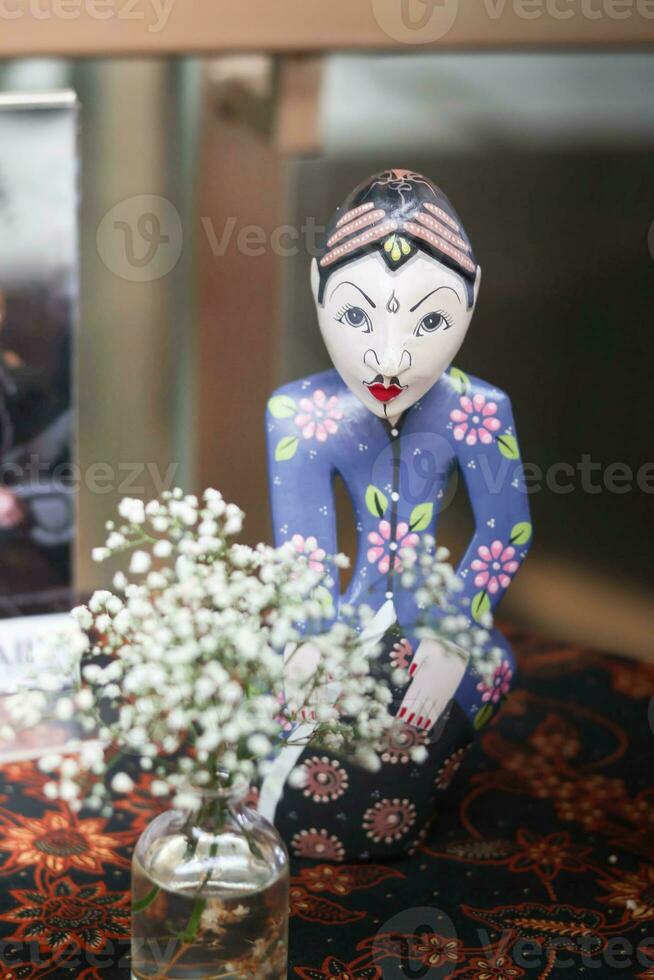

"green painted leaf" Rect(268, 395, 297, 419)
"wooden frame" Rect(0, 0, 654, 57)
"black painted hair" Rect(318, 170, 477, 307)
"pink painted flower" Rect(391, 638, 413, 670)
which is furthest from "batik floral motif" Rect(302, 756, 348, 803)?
"wooden frame" Rect(0, 0, 654, 57)

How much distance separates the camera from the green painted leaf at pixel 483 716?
128cm

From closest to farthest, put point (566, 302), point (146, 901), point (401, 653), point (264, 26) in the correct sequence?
point (146, 901)
point (401, 653)
point (264, 26)
point (566, 302)

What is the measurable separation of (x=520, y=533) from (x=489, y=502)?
5 cm

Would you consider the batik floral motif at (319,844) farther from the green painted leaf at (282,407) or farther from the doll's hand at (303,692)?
the green painted leaf at (282,407)

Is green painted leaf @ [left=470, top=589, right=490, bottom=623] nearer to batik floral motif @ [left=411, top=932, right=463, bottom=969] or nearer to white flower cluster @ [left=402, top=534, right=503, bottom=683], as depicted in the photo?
white flower cluster @ [left=402, top=534, right=503, bottom=683]

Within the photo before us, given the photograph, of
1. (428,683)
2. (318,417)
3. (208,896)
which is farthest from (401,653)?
(208,896)

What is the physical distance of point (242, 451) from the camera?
6.28ft

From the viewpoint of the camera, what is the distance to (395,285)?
45.5 inches

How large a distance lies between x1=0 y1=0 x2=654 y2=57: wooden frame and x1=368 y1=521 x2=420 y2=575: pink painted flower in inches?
23.1

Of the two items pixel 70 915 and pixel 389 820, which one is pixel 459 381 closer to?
pixel 389 820

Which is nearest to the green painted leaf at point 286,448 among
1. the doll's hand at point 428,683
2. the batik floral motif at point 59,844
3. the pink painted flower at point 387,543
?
the pink painted flower at point 387,543

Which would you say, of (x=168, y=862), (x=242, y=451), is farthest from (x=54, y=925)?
(x=242, y=451)

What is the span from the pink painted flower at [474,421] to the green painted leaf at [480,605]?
0.50 ft

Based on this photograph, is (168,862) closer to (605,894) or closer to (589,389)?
(605,894)
